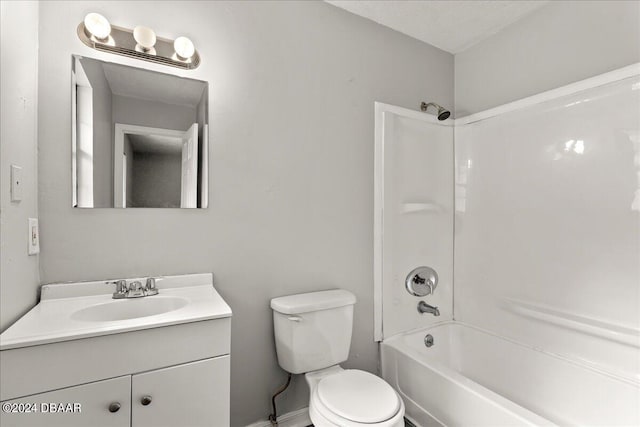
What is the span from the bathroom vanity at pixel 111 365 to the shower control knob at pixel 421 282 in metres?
1.33

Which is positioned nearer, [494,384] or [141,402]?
[141,402]

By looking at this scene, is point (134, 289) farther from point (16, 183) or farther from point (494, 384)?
point (494, 384)

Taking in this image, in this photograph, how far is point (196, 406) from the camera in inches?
44.2

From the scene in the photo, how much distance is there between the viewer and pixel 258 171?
168cm

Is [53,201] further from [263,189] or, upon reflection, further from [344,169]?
[344,169]

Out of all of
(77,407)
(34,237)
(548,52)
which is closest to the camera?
(77,407)

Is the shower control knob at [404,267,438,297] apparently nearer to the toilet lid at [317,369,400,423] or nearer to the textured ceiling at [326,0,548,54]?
the toilet lid at [317,369,400,423]

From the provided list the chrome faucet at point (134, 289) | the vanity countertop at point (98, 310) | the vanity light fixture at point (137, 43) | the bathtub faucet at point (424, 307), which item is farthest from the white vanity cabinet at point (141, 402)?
the bathtub faucet at point (424, 307)

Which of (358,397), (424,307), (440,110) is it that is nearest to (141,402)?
(358,397)

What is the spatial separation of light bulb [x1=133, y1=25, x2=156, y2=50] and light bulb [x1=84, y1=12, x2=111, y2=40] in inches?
4.0

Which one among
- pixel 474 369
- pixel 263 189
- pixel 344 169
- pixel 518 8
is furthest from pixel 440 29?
pixel 474 369

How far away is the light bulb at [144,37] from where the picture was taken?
1.38m

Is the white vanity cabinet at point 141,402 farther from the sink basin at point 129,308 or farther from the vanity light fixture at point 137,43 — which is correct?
the vanity light fixture at point 137,43

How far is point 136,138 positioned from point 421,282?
1.85 meters
